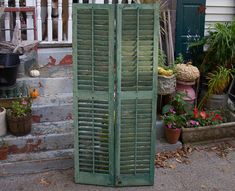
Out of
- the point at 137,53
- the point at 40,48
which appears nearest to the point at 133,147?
the point at 137,53

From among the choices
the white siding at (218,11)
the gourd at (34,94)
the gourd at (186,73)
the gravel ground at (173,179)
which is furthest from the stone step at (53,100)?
the white siding at (218,11)

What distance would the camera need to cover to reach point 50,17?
6184 millimetres

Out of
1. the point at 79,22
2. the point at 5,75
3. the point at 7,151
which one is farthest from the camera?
the point at 5,75

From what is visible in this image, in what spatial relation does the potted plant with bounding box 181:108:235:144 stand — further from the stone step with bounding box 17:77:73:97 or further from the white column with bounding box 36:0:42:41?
the white column with bounding box 36:0:42:41

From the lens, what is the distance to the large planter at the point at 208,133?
5.37m

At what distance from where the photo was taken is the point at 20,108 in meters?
4.76

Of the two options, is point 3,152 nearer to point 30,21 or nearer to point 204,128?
point 30,21

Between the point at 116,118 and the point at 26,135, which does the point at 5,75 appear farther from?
the point at 116,118

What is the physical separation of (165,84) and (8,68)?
2.20 metres

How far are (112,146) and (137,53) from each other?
3.55 ft

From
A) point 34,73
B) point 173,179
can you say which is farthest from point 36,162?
point 173,179

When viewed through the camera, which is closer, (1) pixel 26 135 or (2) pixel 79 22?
(2) pixel 79 22

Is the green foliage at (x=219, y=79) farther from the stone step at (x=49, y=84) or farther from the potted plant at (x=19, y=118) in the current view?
the potted plant at (x=19, y=118)

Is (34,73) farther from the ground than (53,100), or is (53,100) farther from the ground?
(34,73)
